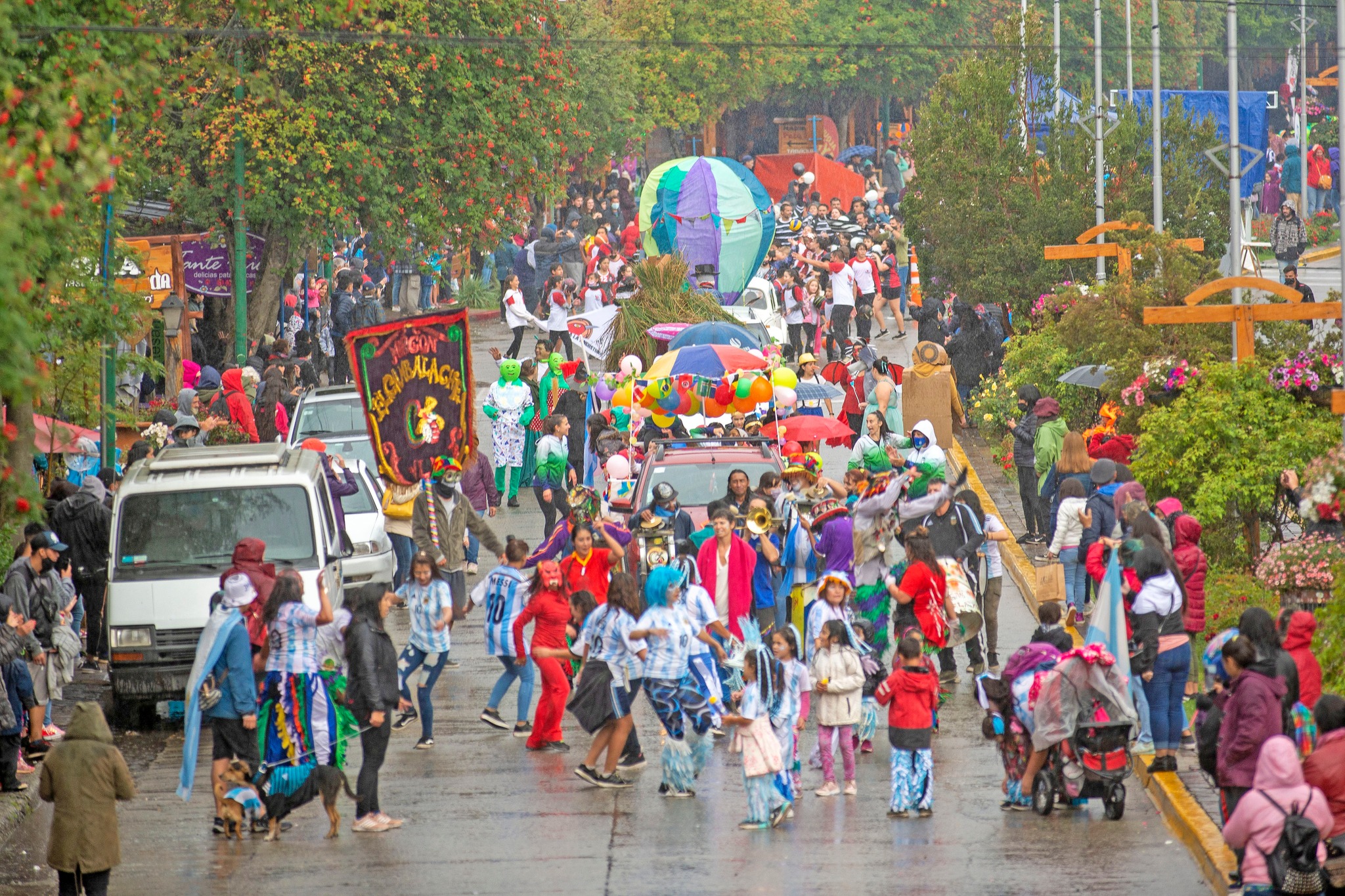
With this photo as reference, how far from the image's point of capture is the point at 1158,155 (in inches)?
979

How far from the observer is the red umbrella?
20531mm

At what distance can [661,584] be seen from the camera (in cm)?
1183

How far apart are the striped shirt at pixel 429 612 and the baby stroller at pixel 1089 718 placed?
4.45m

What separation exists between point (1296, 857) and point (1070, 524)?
23.3 ft

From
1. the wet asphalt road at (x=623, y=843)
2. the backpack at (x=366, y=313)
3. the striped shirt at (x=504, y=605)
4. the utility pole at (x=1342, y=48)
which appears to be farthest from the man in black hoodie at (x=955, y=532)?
the backpack at (x=366, y=313)

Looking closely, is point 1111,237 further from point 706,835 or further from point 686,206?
point 706,835

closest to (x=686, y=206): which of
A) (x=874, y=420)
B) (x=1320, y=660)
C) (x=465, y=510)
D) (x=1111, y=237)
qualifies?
(x=1111, y=237)

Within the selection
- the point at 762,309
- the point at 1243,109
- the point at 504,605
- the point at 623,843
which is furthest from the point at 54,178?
the point at 1243,109

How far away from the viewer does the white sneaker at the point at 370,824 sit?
1159cm

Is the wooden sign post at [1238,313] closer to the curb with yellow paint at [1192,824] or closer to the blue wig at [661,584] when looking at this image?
the curb with yellow paint at [1192,824]

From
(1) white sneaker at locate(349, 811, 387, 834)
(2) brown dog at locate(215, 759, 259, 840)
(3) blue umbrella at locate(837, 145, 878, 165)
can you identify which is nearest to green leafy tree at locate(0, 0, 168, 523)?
(2) brown dog at locate(215, 759, 259, 840)

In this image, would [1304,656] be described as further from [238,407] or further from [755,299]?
[755,299]

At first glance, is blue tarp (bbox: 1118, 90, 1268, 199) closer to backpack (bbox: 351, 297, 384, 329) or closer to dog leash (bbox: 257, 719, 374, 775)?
backpack (bbox: 351, 297, 384, 329)

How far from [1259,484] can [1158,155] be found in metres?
10.4
